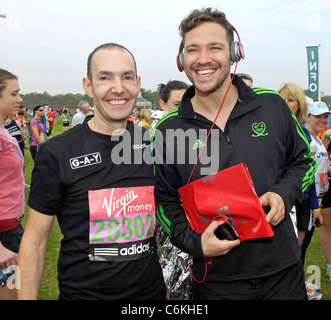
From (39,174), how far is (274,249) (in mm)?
1343

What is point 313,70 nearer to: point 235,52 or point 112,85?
point 235,52

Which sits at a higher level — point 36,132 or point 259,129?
point 36,132

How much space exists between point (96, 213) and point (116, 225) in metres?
0.13

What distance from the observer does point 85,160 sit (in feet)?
5.63

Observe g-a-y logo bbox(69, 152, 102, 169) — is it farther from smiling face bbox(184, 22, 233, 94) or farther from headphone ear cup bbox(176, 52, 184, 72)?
headphone ear cup bbox(176, 52, 184, 72)

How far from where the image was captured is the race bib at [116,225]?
5.47 ft

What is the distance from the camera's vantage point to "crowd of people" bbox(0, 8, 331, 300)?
1669 mm

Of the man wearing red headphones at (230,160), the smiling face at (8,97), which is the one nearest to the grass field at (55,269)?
the smiling face at (8,97)

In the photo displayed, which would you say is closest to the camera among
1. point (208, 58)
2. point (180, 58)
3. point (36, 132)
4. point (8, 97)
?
point (208, 58)

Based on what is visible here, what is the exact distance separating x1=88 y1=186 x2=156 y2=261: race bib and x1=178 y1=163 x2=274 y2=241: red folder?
0.33 meters

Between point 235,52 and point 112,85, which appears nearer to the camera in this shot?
point 112,85

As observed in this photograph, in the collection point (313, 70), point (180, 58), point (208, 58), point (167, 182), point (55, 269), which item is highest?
point (313, 70)

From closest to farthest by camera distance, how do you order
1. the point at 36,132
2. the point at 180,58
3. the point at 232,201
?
the point at 232,201
the point at 180,58
the point at 36,132

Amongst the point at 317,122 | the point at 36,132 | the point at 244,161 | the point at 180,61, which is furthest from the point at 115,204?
the point at 36,132
